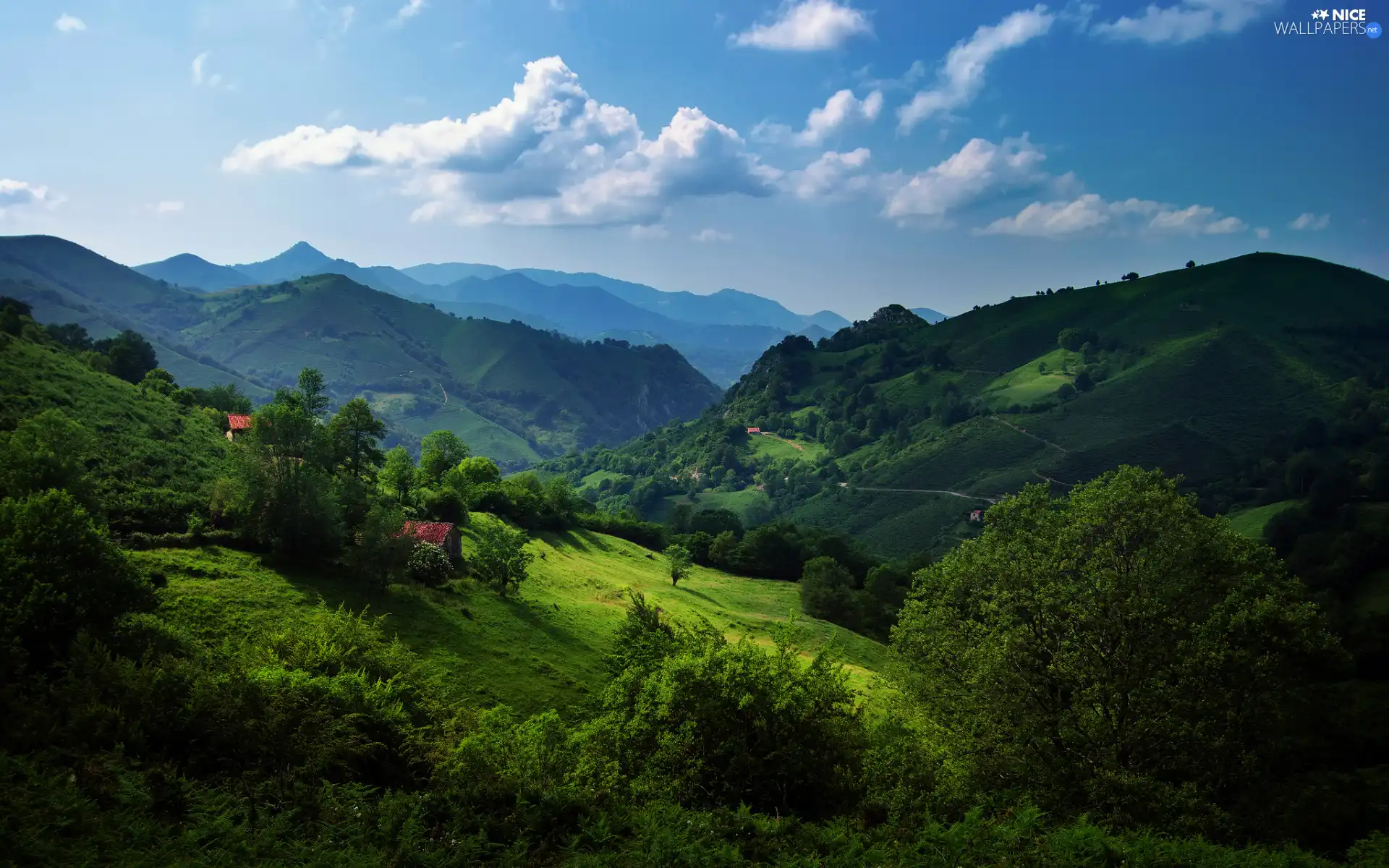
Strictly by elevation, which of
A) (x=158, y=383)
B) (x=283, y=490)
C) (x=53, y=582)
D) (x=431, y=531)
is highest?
(x=158, y=383)

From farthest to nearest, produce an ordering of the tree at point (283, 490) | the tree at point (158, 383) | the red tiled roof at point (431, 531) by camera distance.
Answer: the tree at point (158, 383), the red tiled roof at point (431, 531), the tree at point (283, 490)

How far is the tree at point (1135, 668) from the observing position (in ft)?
74.8

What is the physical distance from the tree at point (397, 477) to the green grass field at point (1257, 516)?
134066 millimetres

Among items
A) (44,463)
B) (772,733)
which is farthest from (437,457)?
(772,733)

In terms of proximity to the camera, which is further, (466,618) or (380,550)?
(466,618)

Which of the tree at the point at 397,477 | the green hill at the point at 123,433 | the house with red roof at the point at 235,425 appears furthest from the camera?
the house with red roof at the point at 235,425

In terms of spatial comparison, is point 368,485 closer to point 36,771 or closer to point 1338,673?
point 36,771

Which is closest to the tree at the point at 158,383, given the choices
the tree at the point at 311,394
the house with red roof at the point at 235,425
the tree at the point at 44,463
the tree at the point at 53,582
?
the house with red roof at the point at 235,425

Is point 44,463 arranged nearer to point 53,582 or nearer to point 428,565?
point 53,582

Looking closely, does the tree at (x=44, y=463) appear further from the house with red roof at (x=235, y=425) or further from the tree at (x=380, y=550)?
the house with red roof at (x=235, y=425)

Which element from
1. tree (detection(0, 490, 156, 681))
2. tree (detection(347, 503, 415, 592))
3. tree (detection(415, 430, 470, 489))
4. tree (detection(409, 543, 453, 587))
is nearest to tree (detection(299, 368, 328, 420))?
tree (detection(347, 503, 415, 592))

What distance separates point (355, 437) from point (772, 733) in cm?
4766

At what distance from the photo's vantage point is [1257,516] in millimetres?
134125

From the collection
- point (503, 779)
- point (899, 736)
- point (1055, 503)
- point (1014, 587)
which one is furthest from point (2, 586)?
point (1055, 503)
